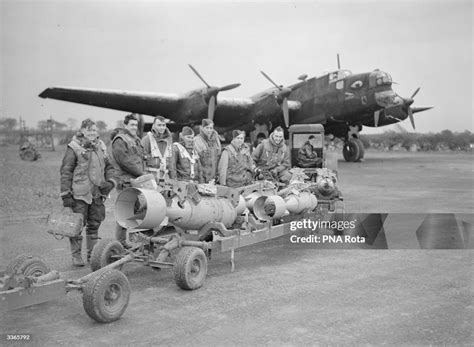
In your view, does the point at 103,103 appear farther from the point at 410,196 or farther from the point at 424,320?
the point at 424,320

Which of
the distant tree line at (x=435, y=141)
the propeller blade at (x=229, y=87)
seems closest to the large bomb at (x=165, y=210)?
the propeller blade at (x=229, y=87)

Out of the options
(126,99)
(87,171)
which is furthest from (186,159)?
Answer: (126,99)

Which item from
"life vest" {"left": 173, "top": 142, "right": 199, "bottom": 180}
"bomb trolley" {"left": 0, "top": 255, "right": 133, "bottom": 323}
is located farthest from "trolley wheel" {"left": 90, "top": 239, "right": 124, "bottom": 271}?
"life vest" {"left": 173, "top": 142, "right": 199, "bottom": 180}

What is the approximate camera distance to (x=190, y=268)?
490 centimetres

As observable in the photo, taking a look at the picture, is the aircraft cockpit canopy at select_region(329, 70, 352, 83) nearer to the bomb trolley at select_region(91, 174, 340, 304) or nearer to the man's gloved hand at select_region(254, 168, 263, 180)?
the man's gloved hand at select_region(254, 168, 263, 180)

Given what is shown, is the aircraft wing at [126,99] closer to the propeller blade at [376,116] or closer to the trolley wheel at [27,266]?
the propeller blade at [376,116]

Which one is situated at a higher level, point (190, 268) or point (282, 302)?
point (190, 268)

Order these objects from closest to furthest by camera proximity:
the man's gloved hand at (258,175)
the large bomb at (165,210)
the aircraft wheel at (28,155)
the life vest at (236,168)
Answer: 1. the large bomb at (165,210)
2. the life vest at (236,168)
3. the man's gloved hand at (258,175)
4. the aircraft wheel at (28,155)

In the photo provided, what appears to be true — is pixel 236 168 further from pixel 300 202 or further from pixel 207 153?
pixel 300 202

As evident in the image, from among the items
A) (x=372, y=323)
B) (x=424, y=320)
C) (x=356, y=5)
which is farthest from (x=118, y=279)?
(x=356, y=5)

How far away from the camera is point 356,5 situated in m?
6.65

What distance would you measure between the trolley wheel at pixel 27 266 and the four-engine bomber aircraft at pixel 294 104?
1515 cm

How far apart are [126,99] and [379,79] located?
38.7ft

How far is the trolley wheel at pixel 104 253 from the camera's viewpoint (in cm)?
505
